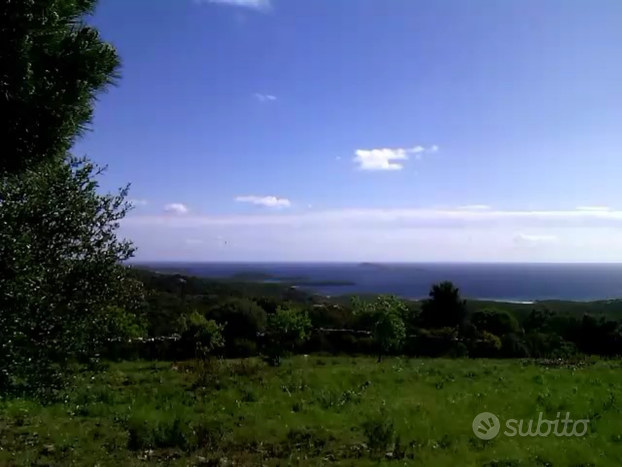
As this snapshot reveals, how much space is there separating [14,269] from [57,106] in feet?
10.4

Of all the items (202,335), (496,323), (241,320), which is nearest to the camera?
(202,335)

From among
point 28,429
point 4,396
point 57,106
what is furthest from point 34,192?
point 28,429

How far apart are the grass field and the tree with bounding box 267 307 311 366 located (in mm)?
8353

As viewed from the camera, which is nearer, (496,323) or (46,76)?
(46,76)

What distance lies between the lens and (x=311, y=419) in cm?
1142

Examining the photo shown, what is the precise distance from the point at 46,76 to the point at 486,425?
9.61m

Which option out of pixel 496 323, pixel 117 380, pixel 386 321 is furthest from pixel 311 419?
pixel 496 323

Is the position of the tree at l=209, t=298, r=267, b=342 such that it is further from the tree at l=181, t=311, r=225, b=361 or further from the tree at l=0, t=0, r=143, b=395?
the tree at l=0, t=0, r=143, b=395

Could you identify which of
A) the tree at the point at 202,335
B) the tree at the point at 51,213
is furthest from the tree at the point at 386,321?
the tree at the point at 51,213

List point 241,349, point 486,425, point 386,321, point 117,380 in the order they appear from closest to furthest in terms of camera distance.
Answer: point 486,425 < point 117,380 < point 386,321 < point 241,349

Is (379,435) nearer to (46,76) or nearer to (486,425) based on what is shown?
(486,425)

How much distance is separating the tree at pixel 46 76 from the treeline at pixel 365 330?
18.8 m

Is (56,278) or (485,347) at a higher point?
(56,278)

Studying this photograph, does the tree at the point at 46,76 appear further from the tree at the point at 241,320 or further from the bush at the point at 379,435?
the tree at the point at 241,320
